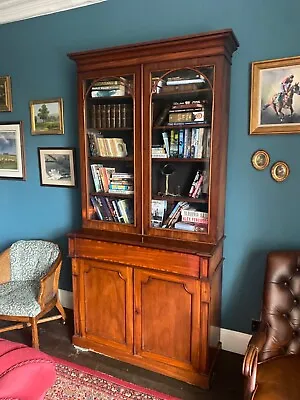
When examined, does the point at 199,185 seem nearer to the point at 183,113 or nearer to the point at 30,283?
the point at 183,113

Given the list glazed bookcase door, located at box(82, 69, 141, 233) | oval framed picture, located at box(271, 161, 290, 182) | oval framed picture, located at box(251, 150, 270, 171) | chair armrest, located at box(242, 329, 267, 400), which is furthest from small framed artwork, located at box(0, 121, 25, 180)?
chair armrest, located at box(242, 329, 267, 400)

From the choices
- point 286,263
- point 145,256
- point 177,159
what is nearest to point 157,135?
point 177,159

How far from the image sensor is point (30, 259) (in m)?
2.85

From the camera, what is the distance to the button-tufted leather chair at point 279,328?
159 cm

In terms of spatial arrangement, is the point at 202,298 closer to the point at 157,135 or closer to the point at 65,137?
the point at 157,135

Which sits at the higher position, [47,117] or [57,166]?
[47,117]

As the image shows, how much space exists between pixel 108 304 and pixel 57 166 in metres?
1.34

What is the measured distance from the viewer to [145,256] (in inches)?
83.1

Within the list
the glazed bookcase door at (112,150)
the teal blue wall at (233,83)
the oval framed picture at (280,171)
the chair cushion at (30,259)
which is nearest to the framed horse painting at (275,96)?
the teal blue wall at (233,83)

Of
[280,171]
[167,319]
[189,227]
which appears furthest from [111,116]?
[167,319]

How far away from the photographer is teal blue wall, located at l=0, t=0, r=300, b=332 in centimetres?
210

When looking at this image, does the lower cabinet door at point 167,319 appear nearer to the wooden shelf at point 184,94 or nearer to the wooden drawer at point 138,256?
the wooden drawer at point 138,256

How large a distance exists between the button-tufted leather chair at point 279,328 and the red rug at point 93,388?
70 centimetres

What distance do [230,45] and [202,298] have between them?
1.58 meters
